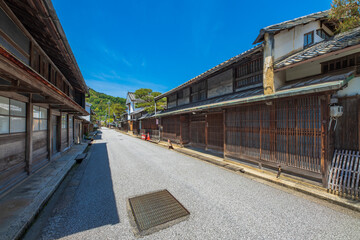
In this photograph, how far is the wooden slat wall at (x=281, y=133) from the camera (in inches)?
204

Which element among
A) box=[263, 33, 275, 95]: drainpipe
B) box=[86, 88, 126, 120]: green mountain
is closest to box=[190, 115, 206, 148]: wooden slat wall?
box=[263, 33, 275, 95]: drainpipe

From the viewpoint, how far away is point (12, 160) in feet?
16.7

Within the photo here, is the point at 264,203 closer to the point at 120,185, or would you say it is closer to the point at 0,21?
the point at 120,185

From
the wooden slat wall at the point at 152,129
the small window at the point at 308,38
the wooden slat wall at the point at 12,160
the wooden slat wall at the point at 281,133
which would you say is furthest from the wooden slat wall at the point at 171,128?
the wooden slat wall at the point at 12,160

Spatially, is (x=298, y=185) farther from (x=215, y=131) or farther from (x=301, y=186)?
(x=215, y=131)

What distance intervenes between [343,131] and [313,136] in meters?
0.87

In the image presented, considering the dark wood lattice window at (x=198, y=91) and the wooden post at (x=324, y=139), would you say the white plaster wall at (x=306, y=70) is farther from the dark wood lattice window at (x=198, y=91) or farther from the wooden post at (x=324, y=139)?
the dark wood lattice window at (x=198, y=91)

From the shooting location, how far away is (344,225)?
10.7 ft

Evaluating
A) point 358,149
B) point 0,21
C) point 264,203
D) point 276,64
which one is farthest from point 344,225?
point 0,21

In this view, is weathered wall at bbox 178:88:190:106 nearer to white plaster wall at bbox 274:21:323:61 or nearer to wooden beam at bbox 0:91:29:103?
white plaster wall at bbox 274:21:323:61

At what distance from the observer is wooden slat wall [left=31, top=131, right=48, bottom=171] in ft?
21.6

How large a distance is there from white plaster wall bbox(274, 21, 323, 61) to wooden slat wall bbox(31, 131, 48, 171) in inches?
481

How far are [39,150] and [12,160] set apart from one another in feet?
7.39

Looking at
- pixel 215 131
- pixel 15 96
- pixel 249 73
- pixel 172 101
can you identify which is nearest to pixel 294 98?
pixel 249 73
